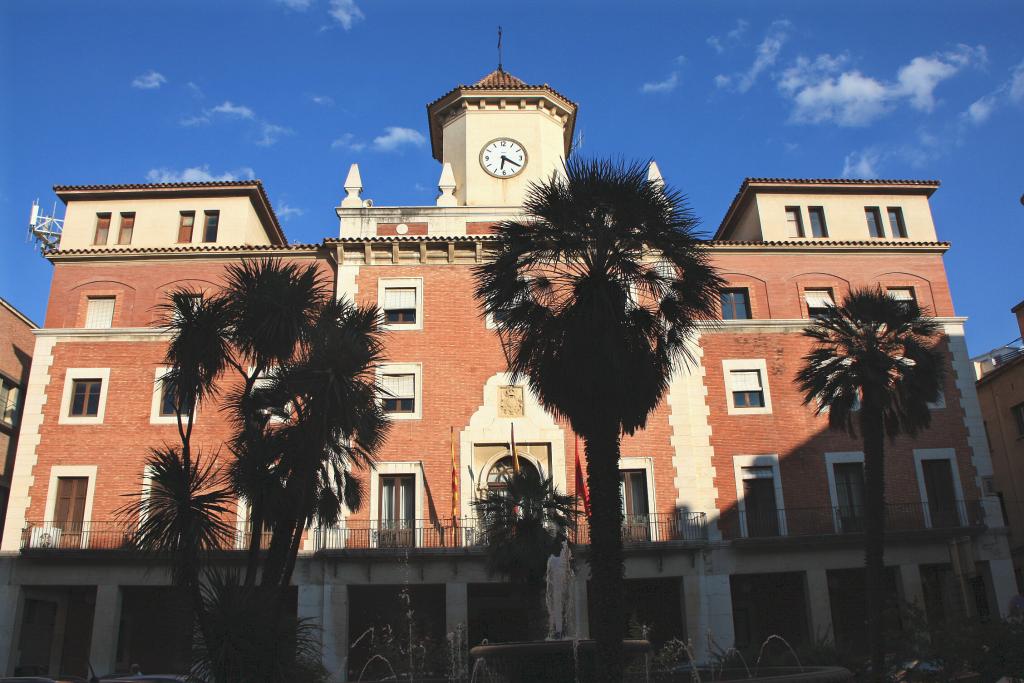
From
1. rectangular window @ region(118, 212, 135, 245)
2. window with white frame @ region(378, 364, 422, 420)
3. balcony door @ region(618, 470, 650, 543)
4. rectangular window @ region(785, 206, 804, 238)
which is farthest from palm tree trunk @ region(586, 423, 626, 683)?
rectangular window @ region(118, 212, 135, 245)

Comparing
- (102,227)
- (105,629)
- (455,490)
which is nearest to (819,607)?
(455,490)

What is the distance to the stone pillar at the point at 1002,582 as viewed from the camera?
27.9 m

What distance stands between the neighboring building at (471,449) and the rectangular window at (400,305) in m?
0.07

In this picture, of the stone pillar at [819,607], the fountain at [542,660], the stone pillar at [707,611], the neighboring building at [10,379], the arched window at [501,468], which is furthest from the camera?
the neighboring building at [10,379]

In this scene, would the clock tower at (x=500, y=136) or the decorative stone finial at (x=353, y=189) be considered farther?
the clock tower at (x=500, y=136)

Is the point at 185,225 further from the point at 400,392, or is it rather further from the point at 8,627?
the point at 8,627

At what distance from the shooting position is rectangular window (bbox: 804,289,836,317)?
103ft

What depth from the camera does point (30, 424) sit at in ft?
95.1

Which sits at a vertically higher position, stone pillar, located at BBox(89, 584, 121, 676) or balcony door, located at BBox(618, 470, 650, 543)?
balcony door, located at BBox(618, 470, 650, 543)

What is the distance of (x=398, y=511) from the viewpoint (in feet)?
91.6

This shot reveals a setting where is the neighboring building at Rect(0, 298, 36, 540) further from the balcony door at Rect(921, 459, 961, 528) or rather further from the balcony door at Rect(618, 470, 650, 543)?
the balcony door at Rect(921, 459, 961, 528)

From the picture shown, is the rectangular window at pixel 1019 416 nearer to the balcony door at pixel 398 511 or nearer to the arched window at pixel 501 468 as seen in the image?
the arched window at pixel 501 468

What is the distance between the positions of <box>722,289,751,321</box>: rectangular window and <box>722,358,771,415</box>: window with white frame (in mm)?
1854

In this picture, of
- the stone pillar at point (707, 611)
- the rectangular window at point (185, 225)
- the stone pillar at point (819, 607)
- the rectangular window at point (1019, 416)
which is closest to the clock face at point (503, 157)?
the rectangular window at point (185, 225)
